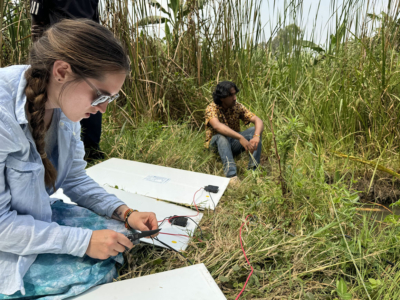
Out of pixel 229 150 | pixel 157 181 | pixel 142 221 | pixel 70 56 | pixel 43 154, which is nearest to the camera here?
pixel 70 56

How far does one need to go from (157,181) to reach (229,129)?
93 centimetres

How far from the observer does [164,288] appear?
3.44 ft

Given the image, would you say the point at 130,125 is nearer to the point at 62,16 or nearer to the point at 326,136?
the point at 62,16

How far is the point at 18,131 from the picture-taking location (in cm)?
85

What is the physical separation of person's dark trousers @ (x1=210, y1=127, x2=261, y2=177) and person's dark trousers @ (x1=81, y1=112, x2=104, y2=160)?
3.36 feet

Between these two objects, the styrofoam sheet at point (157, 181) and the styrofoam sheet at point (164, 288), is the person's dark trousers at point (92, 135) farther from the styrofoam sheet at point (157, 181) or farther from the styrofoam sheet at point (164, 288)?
the styrofoam sheet at point (164, 288)

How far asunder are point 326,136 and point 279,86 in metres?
0.86

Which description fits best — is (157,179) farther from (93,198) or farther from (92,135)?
(93,198)

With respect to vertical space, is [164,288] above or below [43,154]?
below

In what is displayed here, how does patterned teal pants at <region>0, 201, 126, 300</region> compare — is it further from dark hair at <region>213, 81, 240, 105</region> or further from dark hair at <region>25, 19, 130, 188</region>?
dark hair at <region>213, 81, 240, 105</region>

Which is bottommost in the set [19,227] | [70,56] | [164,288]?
[164,288]

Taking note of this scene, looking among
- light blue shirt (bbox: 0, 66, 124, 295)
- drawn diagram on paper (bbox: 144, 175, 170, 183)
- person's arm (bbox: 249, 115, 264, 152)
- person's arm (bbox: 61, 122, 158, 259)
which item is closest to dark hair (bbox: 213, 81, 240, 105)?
person's arm (bbox: 249, 115, 264, 152)

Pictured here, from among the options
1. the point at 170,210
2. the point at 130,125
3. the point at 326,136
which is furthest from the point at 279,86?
the point at 170,210

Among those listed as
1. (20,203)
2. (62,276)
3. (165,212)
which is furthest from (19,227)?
(165,212)
